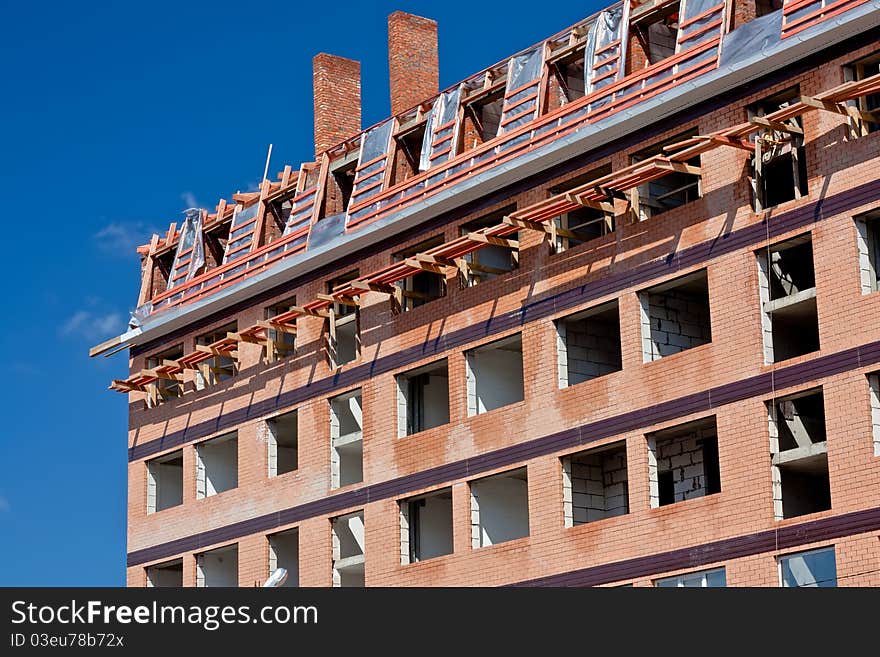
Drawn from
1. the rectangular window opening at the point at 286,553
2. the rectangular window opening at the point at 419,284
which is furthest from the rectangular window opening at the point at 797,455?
the rectangular window opening at the point at 286,553

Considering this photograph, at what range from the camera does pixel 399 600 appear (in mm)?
28750

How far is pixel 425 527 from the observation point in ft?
173

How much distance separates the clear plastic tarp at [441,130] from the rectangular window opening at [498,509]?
8.70 m

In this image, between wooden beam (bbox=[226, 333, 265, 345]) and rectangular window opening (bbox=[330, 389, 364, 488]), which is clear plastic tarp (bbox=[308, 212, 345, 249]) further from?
rectangular window opening (bbox=[330, 389, 364, 488])

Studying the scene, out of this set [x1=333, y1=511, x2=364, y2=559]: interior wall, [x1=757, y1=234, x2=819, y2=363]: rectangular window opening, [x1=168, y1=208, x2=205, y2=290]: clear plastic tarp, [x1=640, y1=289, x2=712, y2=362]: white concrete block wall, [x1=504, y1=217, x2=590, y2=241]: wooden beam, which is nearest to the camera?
[x1=757, y1=234, x2=819, y2=363]: rectangular window opening

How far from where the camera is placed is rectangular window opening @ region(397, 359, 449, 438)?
53.0 meters

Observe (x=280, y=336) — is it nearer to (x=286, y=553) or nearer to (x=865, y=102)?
(x=286, y=553)

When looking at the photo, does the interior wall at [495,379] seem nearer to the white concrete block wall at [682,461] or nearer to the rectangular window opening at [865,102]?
the white concrete block wall at [682,461]

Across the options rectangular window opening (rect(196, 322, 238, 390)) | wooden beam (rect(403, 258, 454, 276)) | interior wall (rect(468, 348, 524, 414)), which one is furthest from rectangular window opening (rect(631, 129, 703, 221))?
rectangular window opening (rect(196, 322, 238, 390))

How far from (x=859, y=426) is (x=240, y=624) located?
17345 mm

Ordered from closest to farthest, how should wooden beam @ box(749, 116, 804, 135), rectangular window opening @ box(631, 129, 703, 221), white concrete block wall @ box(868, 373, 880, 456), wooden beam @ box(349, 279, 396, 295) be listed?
1. white concrete block wall @ box(868, 373, 880, 456)
2. wooden beam @ box(749, 116, 804, 135)
3. rectangular window opening @ box(631, 129, 703, 221)
4. wooden beam @ box(349, 279, 396, 295)

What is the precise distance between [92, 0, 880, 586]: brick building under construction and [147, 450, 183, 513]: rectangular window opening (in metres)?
0.09

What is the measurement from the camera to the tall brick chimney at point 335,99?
61594 mm

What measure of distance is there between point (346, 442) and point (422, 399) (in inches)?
100
